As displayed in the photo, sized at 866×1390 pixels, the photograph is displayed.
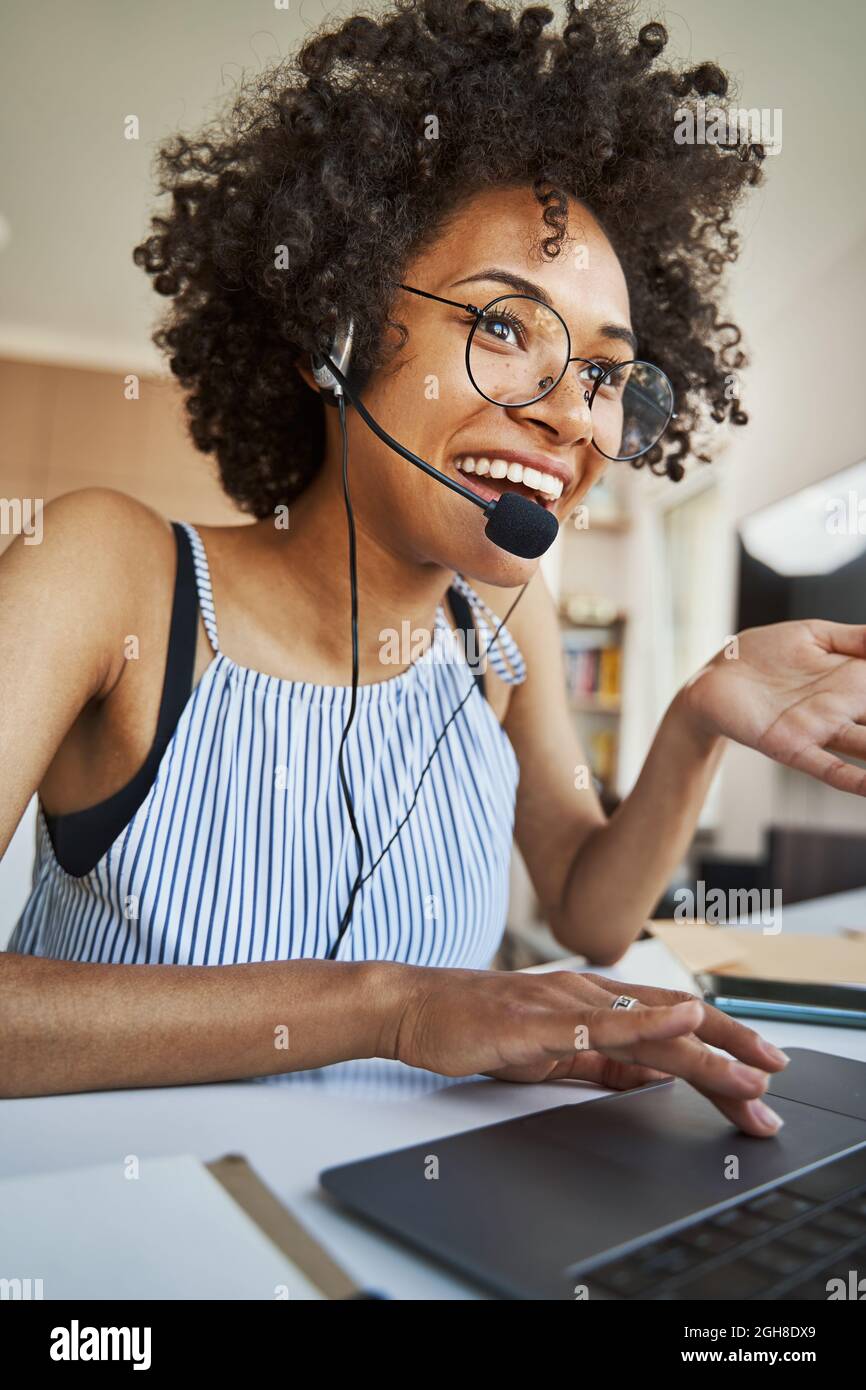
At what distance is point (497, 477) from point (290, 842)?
0.38 m

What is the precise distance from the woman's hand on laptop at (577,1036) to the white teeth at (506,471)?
18.3 inches

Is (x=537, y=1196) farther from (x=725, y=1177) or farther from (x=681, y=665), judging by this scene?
(x=681, y=665)

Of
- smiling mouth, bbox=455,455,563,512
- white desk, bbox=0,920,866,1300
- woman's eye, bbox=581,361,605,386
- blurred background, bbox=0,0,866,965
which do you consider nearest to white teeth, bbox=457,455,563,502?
smiling mouth, bbox=455,455,563,512

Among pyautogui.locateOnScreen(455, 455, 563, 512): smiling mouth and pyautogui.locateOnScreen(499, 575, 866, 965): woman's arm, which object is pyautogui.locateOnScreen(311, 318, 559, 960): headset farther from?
pyautogui.locateOnScreen(499, 575, 866, 965): woman's arm

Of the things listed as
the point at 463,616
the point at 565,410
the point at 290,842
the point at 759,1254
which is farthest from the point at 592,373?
the point at 759,1254

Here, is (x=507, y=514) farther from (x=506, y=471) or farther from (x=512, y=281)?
(x=512, y=281)

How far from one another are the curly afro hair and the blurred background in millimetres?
206

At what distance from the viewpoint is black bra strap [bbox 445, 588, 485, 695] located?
3.94 ft

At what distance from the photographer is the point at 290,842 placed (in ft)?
2.97

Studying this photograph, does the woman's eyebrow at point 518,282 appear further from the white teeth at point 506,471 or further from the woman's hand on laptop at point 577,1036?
the woman's hand on laptop at point 577,1036

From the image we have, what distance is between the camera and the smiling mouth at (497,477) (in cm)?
87

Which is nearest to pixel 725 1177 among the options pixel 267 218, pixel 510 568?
pixel 510 568

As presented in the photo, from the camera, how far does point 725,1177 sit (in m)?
0.43

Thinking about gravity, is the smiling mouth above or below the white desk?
above
